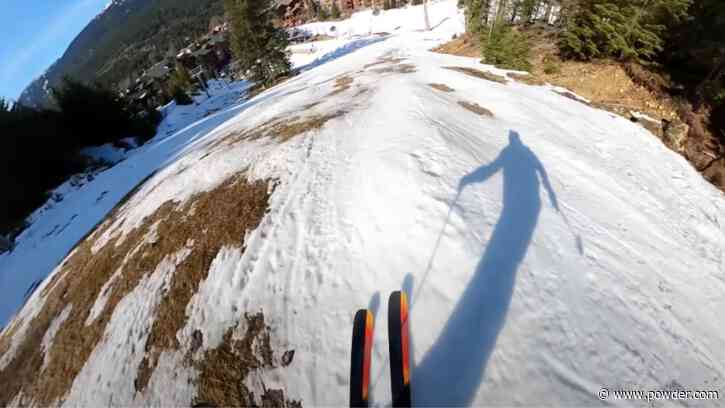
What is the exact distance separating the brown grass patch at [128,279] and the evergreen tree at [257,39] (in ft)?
85.6

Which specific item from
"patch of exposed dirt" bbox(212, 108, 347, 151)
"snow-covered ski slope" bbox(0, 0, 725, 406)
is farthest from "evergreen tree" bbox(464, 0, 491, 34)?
"patch of exposed dirt" bbox(212, 108, 347, 151)

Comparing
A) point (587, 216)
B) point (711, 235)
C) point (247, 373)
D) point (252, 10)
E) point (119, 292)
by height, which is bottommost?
point (711, 235)

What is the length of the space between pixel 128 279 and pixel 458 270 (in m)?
7.64

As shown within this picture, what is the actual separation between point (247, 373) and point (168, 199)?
25.3ft

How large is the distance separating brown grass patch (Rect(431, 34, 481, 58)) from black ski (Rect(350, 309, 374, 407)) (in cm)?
2605

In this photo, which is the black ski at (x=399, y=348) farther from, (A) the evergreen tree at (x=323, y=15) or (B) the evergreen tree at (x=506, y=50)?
(A) the evergreen tree at (x=323, y=15)

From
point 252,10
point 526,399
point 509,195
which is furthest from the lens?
point 252,10

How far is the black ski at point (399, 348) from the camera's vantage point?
3545mm

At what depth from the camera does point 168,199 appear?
9555mm

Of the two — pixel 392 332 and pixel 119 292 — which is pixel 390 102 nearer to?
pixel 392 332

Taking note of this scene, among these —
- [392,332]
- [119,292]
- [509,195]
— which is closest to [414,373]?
[392,332]

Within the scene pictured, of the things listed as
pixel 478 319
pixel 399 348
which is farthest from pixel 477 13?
pixel 399 348

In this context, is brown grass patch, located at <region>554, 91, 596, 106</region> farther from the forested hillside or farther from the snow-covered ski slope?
the snow-covered ski slope

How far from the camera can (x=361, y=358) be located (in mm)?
3887
